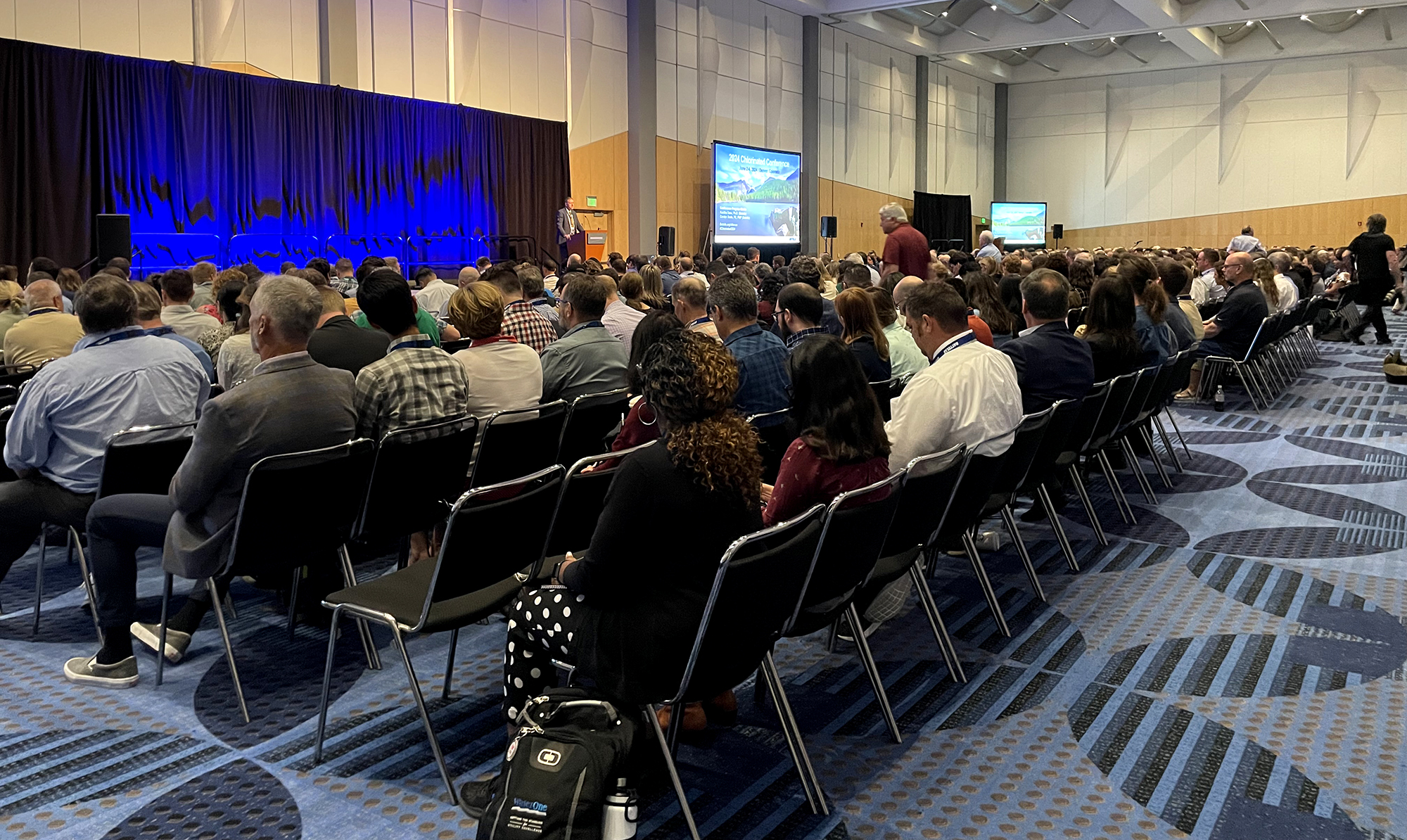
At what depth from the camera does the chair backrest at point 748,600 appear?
2.28 meters

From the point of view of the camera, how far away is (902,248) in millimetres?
8422

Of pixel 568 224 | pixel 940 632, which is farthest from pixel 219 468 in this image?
pixel 568 224

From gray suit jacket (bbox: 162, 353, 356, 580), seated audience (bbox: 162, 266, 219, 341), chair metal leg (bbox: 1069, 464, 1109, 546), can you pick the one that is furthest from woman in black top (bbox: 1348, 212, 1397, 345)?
gray suit jacket (bbox: 162, 353, 356, 580)

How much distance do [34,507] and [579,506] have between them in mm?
2049

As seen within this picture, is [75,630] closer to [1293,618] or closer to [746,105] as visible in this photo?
[1293,618]

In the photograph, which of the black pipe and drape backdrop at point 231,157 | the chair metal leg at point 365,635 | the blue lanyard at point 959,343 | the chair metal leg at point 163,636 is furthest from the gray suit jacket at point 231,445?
the black pipe and drape backdrop at point 231,157

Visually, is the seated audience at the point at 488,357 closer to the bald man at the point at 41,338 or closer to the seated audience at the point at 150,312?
the seated audience at the point at 150,312

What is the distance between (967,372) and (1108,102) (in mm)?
26343

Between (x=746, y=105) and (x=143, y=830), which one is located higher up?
(x=746, y=105)

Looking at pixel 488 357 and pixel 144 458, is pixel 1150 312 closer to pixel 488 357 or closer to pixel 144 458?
pixel 488 357

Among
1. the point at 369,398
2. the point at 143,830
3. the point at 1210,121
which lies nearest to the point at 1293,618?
the point at 369,398

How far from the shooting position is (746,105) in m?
20.3

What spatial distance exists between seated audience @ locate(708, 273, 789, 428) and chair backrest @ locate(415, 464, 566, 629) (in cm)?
150

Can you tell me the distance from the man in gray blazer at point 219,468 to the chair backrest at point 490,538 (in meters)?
0.73
